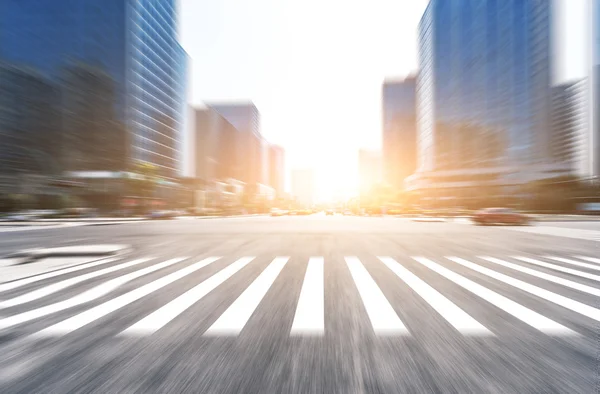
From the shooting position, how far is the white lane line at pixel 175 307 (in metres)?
3.64

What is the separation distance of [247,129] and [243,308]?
187m

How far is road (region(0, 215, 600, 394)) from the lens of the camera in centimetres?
255

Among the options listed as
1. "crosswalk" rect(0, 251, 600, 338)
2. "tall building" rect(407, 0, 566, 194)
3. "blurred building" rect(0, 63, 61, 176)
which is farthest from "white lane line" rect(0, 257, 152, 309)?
"tall building" rect(407, 0, 566, 194)

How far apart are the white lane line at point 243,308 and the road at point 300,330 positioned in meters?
0.03

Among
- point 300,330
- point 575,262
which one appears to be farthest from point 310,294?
point 575,262

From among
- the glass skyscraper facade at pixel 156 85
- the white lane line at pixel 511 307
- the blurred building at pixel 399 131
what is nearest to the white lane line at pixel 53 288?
the white lane line at pixel 511 307

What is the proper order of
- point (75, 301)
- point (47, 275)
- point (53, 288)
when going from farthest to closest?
point (47, 275)
point (53, 288)
point (75, 301)

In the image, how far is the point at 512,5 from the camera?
3083 inches

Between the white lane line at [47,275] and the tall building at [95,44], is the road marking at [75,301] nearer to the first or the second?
the white lane line at [47,275]

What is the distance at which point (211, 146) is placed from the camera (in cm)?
13950

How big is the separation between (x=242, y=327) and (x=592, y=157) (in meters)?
92.7

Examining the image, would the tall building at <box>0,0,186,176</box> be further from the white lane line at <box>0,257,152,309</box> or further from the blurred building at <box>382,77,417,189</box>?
the blurred building at <box>382,77,417,189</box>

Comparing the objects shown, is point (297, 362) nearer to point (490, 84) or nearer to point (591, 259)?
point (591, 259)

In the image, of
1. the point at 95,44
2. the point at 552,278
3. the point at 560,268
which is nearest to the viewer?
the point at 552,278
